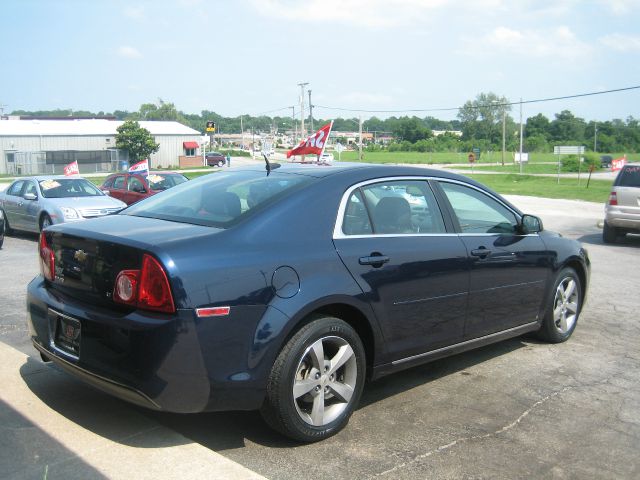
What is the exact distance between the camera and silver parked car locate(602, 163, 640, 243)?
13297mm

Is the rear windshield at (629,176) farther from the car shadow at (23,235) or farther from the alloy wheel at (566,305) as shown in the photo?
the car shadow at (23,235)

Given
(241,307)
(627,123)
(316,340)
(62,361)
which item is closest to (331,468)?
(316,340)

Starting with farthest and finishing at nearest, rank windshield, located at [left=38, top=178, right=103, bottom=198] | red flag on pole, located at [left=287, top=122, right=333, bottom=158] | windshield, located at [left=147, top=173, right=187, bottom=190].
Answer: windshield, located at [left=147, top=173, right=187, bottom=190] < red flag on pole, located at [left=287, top=122, right=333, bottom=158] < windshield, located at [left=38, top=178, right=103, bottom=198]

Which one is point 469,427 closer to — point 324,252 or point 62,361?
point 324,252

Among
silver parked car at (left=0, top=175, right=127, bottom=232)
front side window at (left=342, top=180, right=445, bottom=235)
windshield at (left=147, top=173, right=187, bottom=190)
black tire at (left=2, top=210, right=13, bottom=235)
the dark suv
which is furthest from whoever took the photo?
the dark suv

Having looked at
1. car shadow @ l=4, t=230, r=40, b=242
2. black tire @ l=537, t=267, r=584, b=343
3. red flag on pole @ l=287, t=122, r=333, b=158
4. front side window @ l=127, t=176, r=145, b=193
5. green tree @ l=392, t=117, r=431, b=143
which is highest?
green tree @ l=392, t=117, r=431, b=143

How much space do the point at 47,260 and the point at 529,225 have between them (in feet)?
12.1

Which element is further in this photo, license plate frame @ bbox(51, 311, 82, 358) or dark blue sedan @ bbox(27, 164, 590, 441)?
license plate frame @ bbox(51, 311, 82, 358)

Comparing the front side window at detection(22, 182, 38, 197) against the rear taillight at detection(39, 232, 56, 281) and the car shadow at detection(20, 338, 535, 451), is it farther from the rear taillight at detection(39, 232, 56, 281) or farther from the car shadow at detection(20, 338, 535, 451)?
the rear taillight at detection(39, 232, 56, 281)

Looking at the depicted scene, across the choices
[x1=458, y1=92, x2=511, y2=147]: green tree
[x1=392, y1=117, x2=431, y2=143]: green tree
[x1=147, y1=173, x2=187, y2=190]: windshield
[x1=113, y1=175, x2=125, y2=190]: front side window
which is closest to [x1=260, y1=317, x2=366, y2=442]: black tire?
[x1=147, y1=173, x2=187, y2=190]: windshield

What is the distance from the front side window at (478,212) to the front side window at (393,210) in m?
0.25

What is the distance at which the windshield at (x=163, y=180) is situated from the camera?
722 inches

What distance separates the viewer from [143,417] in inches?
163

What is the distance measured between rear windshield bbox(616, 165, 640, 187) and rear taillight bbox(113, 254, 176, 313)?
40.6 ft
